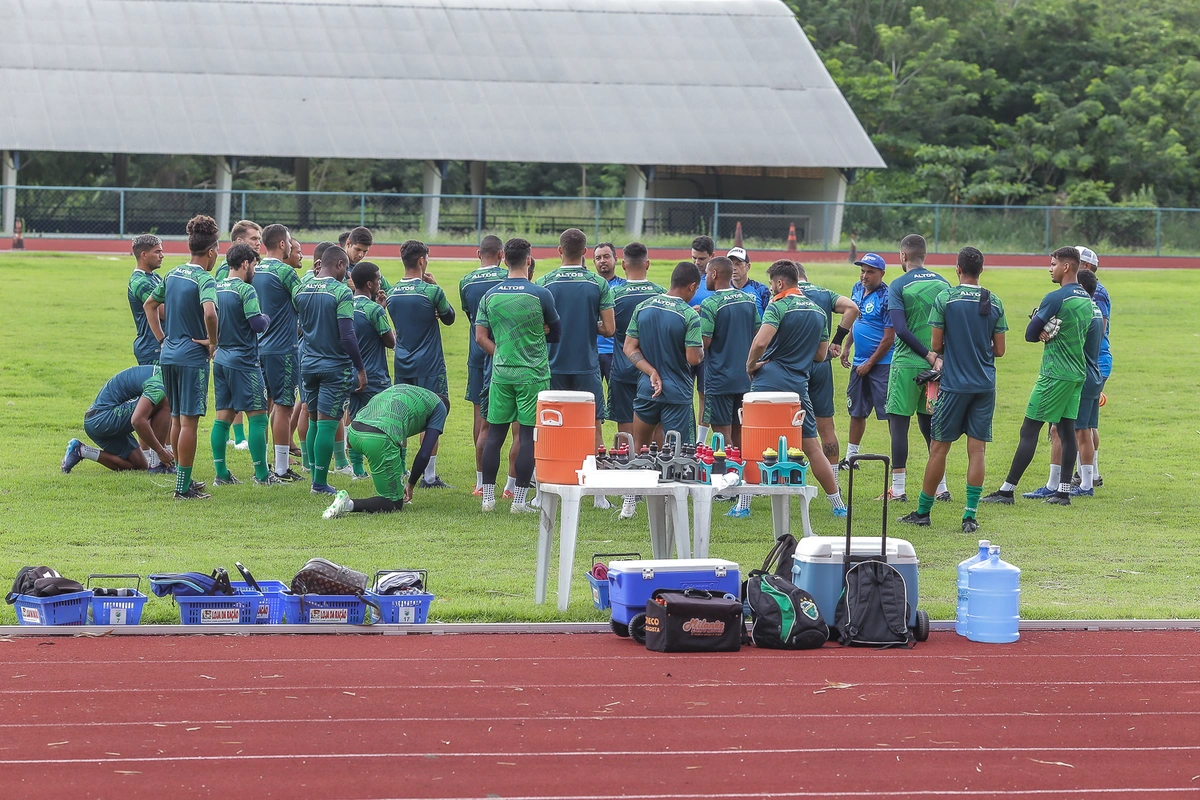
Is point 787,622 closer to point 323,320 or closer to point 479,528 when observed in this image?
point 479,528

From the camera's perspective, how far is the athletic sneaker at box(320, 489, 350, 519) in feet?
37.3

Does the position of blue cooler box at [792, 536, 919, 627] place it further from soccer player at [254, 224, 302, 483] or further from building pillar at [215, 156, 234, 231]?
building pillar at [215, 156, 234, 231]

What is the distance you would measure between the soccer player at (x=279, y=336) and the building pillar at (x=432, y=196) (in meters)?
22.5

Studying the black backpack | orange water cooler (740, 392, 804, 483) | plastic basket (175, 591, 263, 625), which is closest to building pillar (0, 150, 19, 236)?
plastic basket (175, 591, 263, 625)

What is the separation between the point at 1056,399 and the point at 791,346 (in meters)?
2.71

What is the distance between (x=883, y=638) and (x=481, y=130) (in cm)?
3465

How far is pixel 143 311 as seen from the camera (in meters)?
13.4

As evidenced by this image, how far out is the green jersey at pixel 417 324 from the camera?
12.4 metres

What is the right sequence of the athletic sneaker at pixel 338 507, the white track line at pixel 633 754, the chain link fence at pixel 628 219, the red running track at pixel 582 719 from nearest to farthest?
the red running track at pixel 582 719 → the white track line at pixel 633 754 → the athletic sneaker at pixel 338 507 → the chain link fence at pixel 628 219

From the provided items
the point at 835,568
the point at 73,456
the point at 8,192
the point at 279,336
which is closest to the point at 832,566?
the point at 835,568

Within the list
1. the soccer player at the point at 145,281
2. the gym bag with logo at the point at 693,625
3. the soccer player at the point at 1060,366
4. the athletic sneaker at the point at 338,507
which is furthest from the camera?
the soccer player at the point at 145,281

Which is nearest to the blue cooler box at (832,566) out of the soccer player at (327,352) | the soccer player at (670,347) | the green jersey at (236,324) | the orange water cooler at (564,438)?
the orange water cooler at (564,438)

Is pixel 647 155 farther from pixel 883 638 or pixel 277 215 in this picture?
pixel 883 638

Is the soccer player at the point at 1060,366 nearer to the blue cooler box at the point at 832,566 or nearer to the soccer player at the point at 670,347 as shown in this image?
the soccer player at the point at 670,347
